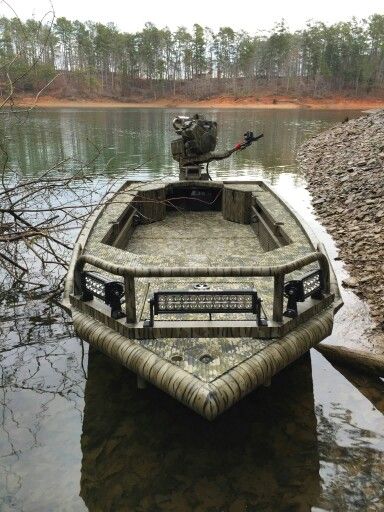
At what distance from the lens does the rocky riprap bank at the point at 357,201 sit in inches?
310

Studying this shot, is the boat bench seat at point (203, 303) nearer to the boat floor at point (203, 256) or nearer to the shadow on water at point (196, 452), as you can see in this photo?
the boat floor at point (203, 256)

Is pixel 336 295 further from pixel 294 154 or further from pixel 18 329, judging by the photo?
pixel 294 154

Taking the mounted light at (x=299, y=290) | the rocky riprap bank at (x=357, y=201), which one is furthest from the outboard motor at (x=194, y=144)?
the mounted light at (x=299, y=290)

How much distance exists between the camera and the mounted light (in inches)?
166

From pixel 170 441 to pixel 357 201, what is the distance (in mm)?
10447

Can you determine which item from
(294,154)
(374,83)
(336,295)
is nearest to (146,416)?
(336,295)

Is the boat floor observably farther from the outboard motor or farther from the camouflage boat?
the outboard motor

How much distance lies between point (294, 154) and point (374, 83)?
63593 mm

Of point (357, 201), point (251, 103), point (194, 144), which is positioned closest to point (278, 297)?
point (194, 144)

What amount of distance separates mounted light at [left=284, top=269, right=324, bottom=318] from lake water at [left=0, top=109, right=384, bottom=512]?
1.25 m

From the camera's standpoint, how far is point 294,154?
89.2 feet

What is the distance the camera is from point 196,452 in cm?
419

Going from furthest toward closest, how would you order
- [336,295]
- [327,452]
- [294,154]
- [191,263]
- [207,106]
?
[207,106] → [294,154] → [191,263] → [336,295] → [327,452]

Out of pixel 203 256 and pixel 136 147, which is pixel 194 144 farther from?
pixel 136 147
